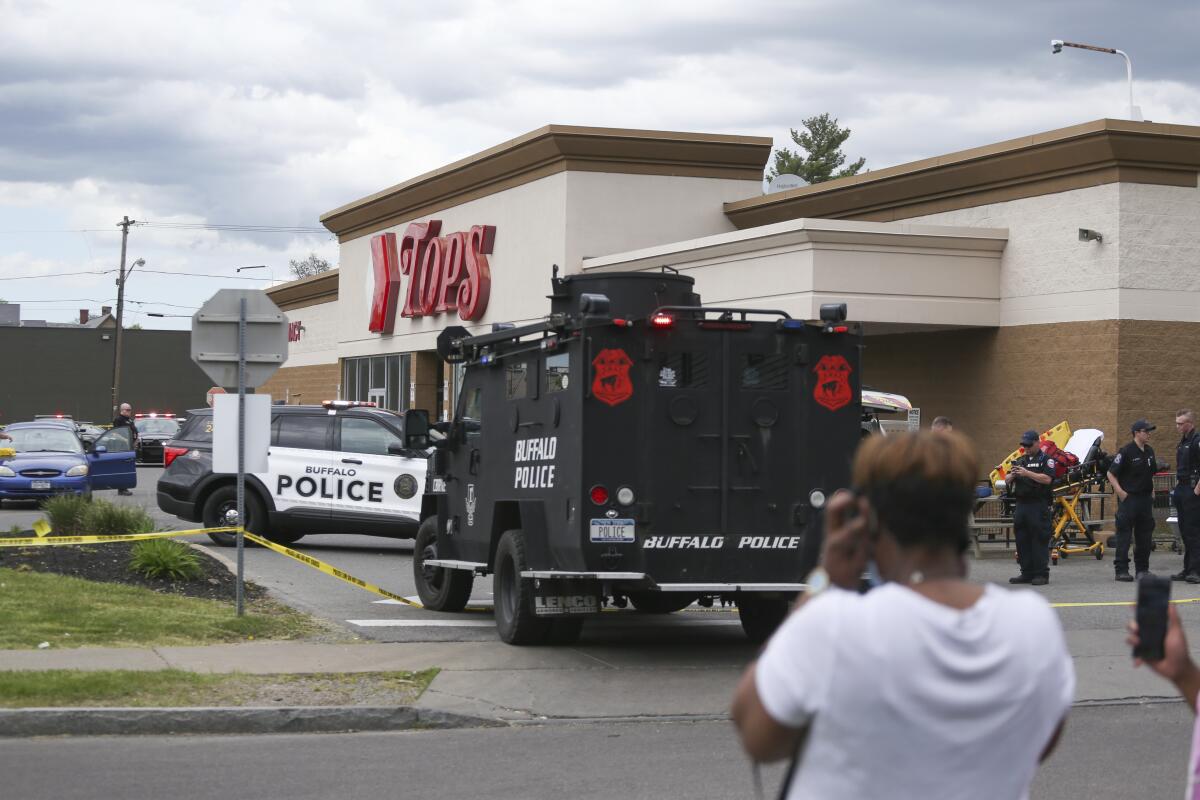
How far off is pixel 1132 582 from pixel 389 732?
11267 millimetres

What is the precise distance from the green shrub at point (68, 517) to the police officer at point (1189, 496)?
1242cm

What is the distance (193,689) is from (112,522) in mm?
8104

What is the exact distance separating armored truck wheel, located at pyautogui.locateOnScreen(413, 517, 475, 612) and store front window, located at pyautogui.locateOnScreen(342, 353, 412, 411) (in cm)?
2647

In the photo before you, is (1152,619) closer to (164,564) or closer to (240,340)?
(240,340)

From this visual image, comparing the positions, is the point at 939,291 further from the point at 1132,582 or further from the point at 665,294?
the point at 665,294

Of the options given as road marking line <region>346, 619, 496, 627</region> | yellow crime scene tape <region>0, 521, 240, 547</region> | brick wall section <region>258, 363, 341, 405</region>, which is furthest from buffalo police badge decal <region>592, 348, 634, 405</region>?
brick wall section <region>258, 363, 341, 405</region>

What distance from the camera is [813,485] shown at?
11.6 m

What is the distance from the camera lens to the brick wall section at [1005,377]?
22781mm

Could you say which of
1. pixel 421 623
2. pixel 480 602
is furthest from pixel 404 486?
pixel 421 623

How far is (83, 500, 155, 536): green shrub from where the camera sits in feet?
56.9

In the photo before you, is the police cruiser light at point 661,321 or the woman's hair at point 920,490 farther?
the police cruiser light at point 661,321

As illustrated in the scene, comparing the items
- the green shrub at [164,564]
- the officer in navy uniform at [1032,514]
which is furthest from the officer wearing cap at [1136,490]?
the green shrub at [164,564]

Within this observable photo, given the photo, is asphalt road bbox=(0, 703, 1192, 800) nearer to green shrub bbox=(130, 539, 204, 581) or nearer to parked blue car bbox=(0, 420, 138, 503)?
green shrub bbox=(130, 539, 204, 581)

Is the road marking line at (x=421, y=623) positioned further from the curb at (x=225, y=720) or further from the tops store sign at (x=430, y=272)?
the tops store sign at (x=430, y=272)
